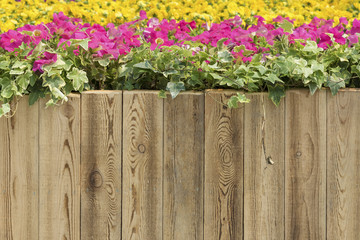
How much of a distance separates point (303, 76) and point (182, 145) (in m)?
0.62

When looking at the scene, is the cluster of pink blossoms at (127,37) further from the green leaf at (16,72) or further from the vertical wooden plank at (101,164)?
the vertical wooden plank at (101,164)

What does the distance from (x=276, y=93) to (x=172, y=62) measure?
0.49 m

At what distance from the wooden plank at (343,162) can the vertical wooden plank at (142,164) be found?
2.51 ft

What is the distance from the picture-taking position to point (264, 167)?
2660 mm

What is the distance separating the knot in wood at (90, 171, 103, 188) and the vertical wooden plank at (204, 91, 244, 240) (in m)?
0.49

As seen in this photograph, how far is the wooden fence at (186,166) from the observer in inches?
104

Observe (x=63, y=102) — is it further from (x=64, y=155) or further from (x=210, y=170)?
(x=210, y=170)

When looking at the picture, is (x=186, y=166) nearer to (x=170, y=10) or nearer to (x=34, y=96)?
(x=34, y=96)

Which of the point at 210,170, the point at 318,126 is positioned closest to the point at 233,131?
the point at 210,170

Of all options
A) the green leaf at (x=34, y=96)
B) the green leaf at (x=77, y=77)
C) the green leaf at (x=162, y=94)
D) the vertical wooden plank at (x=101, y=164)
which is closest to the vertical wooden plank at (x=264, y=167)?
the green leaf at (x=162, y=94)

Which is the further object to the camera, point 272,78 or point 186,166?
point 186,166

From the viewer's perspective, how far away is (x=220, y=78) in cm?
263

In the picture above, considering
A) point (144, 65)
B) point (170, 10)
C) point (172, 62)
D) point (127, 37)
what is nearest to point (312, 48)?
point (172, 62)

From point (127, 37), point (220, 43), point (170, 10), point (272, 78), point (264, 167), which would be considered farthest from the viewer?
point (170, 10)
